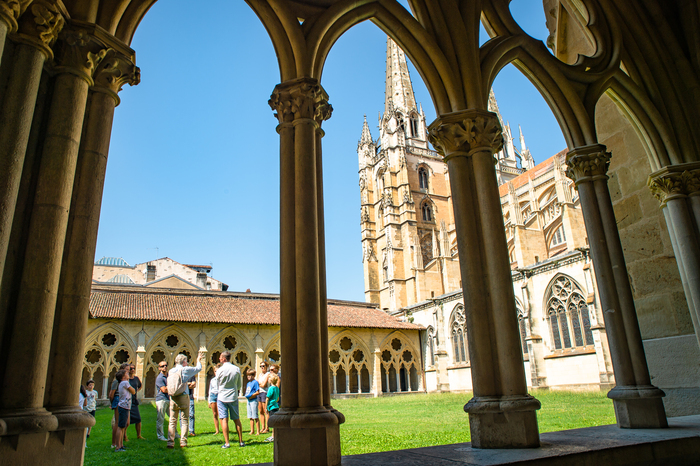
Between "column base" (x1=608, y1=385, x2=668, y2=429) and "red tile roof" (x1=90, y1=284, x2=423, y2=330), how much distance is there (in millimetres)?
17876

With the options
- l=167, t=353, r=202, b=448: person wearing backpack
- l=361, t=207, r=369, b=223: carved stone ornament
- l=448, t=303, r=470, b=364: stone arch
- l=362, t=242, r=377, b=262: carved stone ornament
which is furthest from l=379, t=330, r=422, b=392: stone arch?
l=167, t=353, r=202, b=448: person wearing backpack

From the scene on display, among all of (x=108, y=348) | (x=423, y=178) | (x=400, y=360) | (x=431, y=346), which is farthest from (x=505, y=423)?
(x=423, y=178)

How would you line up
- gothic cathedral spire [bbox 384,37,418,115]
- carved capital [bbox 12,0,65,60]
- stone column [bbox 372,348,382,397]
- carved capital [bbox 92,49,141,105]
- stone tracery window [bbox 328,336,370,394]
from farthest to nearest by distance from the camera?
gothic cathedral spire [bbox 384,37,418,115], stone column [bbox 372,348,382,397], stone tracery window [bbox 328,336,370,394], carved capital [bbox 92,49,141,105], carved capital [bbox 12,0,65,60]

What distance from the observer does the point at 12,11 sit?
8.54 feet

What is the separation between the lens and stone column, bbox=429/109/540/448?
11.1 feet

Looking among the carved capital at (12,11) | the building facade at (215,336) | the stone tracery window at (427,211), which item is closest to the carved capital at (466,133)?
the carved capital at (12,11)

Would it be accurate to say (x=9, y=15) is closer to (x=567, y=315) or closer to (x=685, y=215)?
(x=685, y=215)

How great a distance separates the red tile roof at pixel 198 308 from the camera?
19703mm

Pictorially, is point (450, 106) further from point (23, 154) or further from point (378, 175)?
point (378, 175)

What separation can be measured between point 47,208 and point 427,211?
38748 millimetres

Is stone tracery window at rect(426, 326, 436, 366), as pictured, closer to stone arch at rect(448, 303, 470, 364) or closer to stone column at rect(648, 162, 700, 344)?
stone arch at rect(448, 303, 470, 364)

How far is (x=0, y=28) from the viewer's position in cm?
254

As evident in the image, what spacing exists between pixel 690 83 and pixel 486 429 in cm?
527

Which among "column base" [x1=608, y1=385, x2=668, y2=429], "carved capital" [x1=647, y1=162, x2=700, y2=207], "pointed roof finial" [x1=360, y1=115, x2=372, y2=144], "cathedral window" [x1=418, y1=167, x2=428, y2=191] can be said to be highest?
"pointed roof finial" [x1=360, y1=115, x2=372, y2=144]
